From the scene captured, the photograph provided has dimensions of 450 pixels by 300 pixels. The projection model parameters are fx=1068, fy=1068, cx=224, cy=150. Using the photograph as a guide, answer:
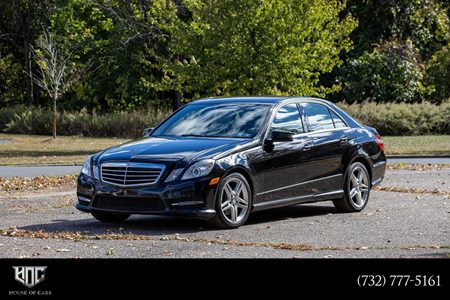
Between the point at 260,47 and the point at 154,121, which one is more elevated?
the point at 260,47

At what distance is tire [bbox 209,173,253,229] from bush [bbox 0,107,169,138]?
34.8 m

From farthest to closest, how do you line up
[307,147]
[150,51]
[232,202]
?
[150,51]
[307,147]
[232,202]

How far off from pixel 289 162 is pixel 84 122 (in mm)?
37491

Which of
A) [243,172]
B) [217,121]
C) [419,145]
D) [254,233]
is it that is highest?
[217,121]

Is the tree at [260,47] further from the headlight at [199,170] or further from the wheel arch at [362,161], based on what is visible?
the headlight at [199,170]

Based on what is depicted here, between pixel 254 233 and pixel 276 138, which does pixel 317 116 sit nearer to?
pixel 276 138

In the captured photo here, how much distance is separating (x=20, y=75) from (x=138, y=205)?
50452mm

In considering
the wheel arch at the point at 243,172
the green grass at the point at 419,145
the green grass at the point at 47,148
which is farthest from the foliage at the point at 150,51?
the wheel arch at the point at 243,172

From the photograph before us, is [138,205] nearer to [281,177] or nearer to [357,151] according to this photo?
[281,177]

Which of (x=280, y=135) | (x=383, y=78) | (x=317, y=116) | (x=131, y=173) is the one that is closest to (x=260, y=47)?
(x=383, y=78)

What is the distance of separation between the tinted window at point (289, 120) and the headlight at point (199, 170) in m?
1.55

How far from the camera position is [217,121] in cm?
1351

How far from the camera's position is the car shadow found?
12.5 meters
